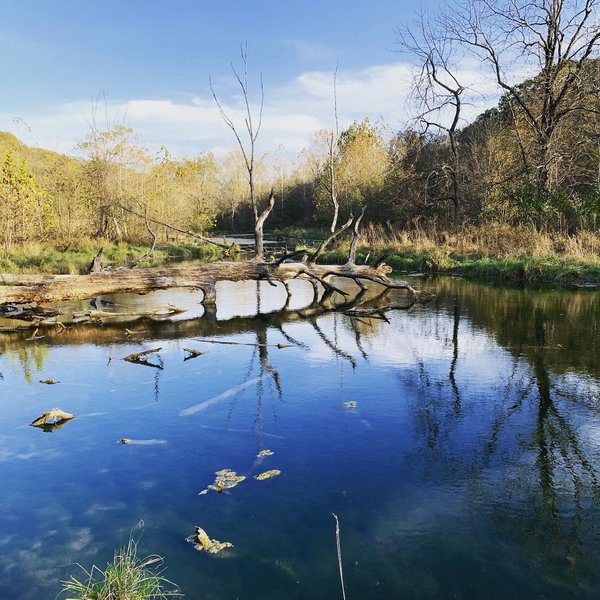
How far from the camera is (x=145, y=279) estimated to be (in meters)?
11.6

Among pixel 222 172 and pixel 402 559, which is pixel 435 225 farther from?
pixel 222 172

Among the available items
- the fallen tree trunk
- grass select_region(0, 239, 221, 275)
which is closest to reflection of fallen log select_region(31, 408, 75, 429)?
the fallen tree trunk

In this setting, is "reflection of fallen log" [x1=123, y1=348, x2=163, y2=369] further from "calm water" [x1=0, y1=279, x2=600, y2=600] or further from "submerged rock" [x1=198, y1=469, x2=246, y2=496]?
"submerged rock" [x1=198, y1=469, x2=246, y2=496]

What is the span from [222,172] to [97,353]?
62.4m

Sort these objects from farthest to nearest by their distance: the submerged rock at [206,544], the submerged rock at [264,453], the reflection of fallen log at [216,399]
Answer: the reflection of fallen log at [216,399], the submerged rock at [264,453], the submerged rock at [206,544]

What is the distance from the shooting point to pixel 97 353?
27.7ft

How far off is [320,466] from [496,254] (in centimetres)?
1444

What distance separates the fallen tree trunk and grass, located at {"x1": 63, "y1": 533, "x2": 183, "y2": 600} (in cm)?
874

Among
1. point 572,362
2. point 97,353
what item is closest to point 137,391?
point 97,353

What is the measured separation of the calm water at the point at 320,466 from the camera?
10.5 ft

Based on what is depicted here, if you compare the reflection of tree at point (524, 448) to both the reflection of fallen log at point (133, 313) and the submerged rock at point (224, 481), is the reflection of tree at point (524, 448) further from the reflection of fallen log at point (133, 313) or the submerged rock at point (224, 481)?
the reflection of fallen log at point (133, 313)

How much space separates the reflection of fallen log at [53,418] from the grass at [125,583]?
2679 mm

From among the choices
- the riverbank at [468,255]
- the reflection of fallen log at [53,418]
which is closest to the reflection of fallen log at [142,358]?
the reflection of fallen log at [53,418]

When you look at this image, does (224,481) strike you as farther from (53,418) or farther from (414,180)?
(414,180)
